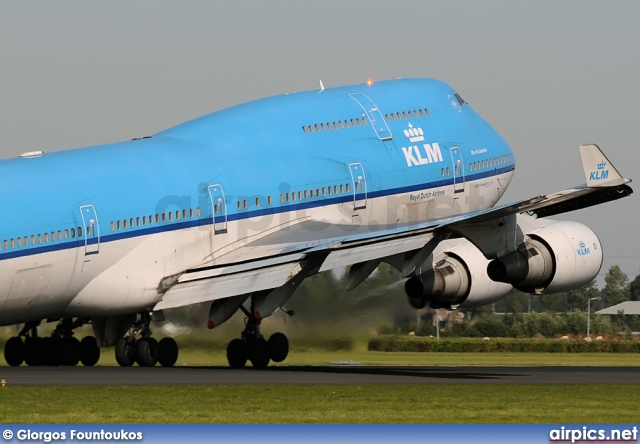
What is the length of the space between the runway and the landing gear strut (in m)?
0.46

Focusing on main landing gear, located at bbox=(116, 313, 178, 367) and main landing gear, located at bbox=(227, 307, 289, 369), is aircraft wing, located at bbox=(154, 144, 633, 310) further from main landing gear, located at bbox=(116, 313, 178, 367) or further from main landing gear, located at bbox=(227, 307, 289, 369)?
main landing gear, located at bbox=(227, 307, 289, 369)

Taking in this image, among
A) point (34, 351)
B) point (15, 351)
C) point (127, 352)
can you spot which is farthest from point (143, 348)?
point (15, 351)

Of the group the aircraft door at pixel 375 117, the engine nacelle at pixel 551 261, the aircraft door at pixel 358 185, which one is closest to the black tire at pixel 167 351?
the aircraft door at pixel 358 185

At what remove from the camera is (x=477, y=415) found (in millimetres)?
29203

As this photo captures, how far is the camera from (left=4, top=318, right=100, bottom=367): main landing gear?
44844mm

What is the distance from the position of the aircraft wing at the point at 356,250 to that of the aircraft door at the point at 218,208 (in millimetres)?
807

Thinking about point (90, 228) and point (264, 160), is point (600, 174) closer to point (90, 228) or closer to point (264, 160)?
point (264, 160)

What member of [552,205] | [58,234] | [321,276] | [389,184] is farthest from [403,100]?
[58,234]

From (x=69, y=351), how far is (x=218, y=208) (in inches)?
231

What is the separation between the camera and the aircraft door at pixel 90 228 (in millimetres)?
39625

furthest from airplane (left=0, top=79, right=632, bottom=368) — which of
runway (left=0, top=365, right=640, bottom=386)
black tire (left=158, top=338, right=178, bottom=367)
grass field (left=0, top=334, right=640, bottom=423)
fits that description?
grass field (left=0, top=334, right=640, bottom=423)

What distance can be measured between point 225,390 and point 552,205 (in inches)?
423

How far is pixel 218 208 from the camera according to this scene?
4331cm

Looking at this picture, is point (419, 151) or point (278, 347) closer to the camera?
point (278, 347)
